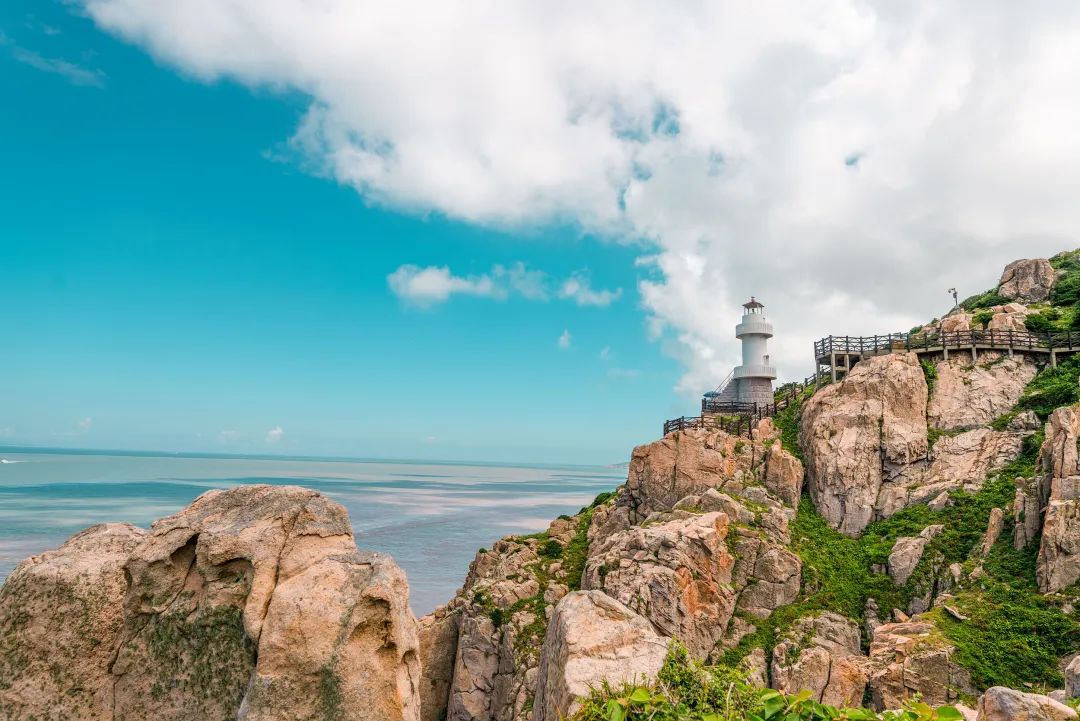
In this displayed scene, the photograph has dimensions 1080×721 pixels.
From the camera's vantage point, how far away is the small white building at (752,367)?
50875mm

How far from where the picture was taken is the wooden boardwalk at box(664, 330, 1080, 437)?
3591 centimetres

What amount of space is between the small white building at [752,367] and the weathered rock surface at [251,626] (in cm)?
4580

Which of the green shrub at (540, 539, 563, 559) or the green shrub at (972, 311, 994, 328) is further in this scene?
the green shrub at (972, 311, 994, 328)

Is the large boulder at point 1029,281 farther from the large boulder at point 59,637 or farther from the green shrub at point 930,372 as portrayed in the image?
the large boulder at point 59,637

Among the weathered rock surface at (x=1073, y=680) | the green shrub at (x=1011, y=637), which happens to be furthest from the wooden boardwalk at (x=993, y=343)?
the weathered rock surface at (x=1073, y=680)

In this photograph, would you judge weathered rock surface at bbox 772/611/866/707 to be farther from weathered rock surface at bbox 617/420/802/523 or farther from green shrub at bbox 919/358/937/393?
green shrub at bbox 919/358/937/393

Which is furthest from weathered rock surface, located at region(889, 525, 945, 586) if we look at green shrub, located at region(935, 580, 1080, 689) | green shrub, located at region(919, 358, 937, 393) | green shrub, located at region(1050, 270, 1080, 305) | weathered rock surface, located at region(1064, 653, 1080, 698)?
green shrub, located at region(1050, 270, 1080, 305)

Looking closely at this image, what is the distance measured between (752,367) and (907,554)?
24.8 meters

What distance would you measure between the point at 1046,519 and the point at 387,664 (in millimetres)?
27798

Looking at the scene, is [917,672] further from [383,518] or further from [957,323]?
[383,518]

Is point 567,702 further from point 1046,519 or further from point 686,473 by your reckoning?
point 686,473

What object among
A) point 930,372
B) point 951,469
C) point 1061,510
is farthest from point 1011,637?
point 930,372

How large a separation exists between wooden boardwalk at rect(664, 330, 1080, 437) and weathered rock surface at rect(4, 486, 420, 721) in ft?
105

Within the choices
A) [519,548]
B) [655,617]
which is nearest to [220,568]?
[655,617]
